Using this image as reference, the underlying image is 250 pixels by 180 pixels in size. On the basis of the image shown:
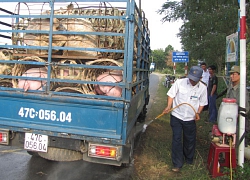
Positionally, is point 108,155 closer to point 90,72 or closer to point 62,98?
point 62,98

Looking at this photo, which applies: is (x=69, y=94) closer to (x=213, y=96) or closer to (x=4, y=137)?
(x=4, y=137)

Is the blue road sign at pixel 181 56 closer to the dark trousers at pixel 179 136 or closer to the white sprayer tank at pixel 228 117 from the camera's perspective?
the dark trousers at pixel 179 136

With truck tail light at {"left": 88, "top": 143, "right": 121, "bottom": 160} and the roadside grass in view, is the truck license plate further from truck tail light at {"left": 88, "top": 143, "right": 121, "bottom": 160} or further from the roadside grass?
the roadside grass

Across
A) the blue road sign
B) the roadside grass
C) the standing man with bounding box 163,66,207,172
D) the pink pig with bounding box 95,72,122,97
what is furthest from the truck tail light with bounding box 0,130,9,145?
the blue road sign

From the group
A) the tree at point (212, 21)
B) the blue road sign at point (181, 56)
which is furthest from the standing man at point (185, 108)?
the blue road sign at point (181, 56)

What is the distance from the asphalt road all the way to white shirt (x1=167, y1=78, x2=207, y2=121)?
4.09 feet

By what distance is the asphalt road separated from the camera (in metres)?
3.62

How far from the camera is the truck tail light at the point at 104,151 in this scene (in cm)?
284

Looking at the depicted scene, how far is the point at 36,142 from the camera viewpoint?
9.89 feet

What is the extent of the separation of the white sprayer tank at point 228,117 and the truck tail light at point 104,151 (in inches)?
64.5

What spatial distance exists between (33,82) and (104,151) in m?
1.29

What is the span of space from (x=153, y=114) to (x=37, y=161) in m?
5.02

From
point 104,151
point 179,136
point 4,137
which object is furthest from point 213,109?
point 4,137

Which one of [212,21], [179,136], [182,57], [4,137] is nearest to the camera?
[4,137]
